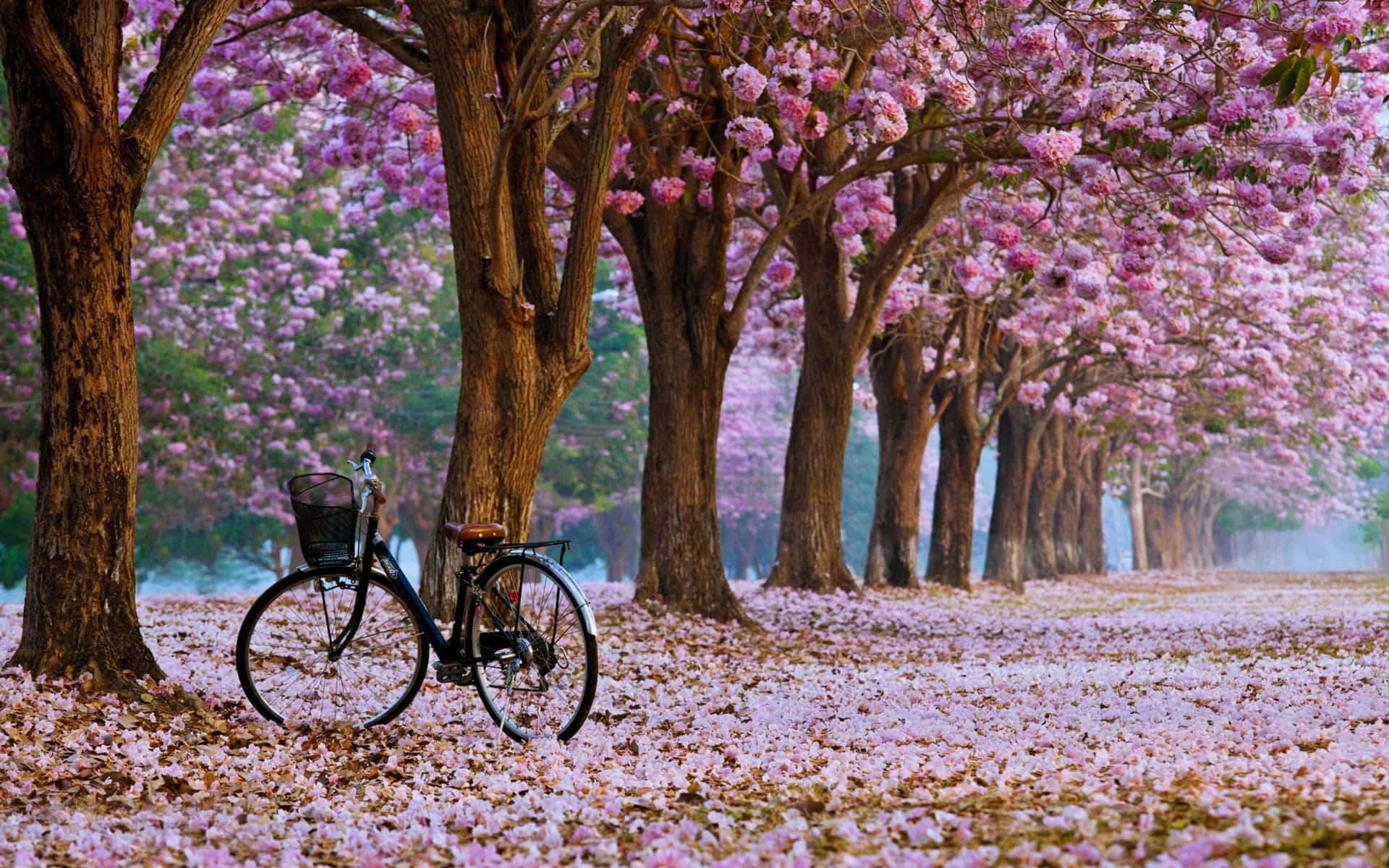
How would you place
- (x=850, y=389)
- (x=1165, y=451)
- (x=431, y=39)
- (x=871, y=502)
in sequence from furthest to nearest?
(x=871, y=502)
(x=1165, y=451)
(x=850, y=389)
(x=431, y=39)

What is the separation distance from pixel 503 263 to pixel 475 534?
3.44 meters

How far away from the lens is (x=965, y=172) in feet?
47.2

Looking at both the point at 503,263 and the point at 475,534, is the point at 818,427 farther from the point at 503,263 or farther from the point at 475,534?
the point at 475,534

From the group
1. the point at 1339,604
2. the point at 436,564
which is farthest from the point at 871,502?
the point at 436,564

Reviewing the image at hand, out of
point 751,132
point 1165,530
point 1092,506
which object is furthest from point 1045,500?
point 751,132

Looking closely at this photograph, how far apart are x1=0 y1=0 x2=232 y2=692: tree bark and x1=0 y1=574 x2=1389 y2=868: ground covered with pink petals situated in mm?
333

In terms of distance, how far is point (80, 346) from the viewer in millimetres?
6812

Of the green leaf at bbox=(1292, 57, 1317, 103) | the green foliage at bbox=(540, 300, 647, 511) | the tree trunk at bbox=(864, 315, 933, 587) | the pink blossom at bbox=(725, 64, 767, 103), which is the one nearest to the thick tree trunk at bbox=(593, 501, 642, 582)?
the green foliage at bbox=(540, 300, 647, 511)

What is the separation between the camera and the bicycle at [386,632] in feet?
21.9

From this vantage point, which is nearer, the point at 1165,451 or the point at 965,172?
the point at 965,172

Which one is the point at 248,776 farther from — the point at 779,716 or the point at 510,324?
the point at 510,324

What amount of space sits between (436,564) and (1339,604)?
14.4 m

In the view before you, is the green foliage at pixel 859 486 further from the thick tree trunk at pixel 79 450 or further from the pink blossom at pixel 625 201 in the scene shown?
the thick tree trunk at pixel 79 450

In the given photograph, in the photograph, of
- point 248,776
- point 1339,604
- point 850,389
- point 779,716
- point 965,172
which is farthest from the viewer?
point 1339,604
